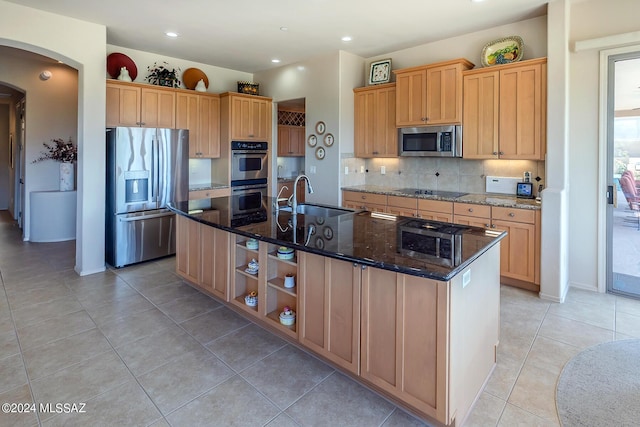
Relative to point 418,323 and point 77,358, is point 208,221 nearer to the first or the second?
point 77,358

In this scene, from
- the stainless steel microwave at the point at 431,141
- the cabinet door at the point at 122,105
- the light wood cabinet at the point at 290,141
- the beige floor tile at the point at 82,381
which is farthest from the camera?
the light wood cabinet at the point at 290,141

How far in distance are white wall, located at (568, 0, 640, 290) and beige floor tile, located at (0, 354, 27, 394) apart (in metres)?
4.95

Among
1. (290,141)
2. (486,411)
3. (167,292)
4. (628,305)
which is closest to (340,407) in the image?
(486,411)

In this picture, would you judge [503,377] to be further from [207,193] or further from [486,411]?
[207,193]

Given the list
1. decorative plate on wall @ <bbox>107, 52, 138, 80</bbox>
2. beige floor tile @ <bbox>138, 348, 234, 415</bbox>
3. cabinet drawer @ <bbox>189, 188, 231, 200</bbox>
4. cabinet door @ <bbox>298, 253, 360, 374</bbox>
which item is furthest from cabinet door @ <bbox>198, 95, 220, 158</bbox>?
cabinet door @ <bbox>298, 253, 360, 374</bbox>

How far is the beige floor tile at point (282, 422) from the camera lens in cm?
189

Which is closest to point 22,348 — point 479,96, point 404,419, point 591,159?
point 404,419

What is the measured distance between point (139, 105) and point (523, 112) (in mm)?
4785

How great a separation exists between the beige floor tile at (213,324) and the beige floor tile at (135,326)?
0.70 ft

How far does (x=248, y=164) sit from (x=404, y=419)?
4754 millimetres

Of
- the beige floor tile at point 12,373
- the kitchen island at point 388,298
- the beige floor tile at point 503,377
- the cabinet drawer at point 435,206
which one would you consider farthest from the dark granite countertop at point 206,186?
the beige floor tile at point 503,377

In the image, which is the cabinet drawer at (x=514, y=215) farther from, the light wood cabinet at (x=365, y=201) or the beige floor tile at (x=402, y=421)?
the beige floor tile at (x=402, y=421)

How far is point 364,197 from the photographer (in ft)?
16.5

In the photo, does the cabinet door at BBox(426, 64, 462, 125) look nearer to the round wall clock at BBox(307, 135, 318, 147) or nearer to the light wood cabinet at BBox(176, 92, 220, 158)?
the round wall clock at BBox(307, 135, 318, 147)
